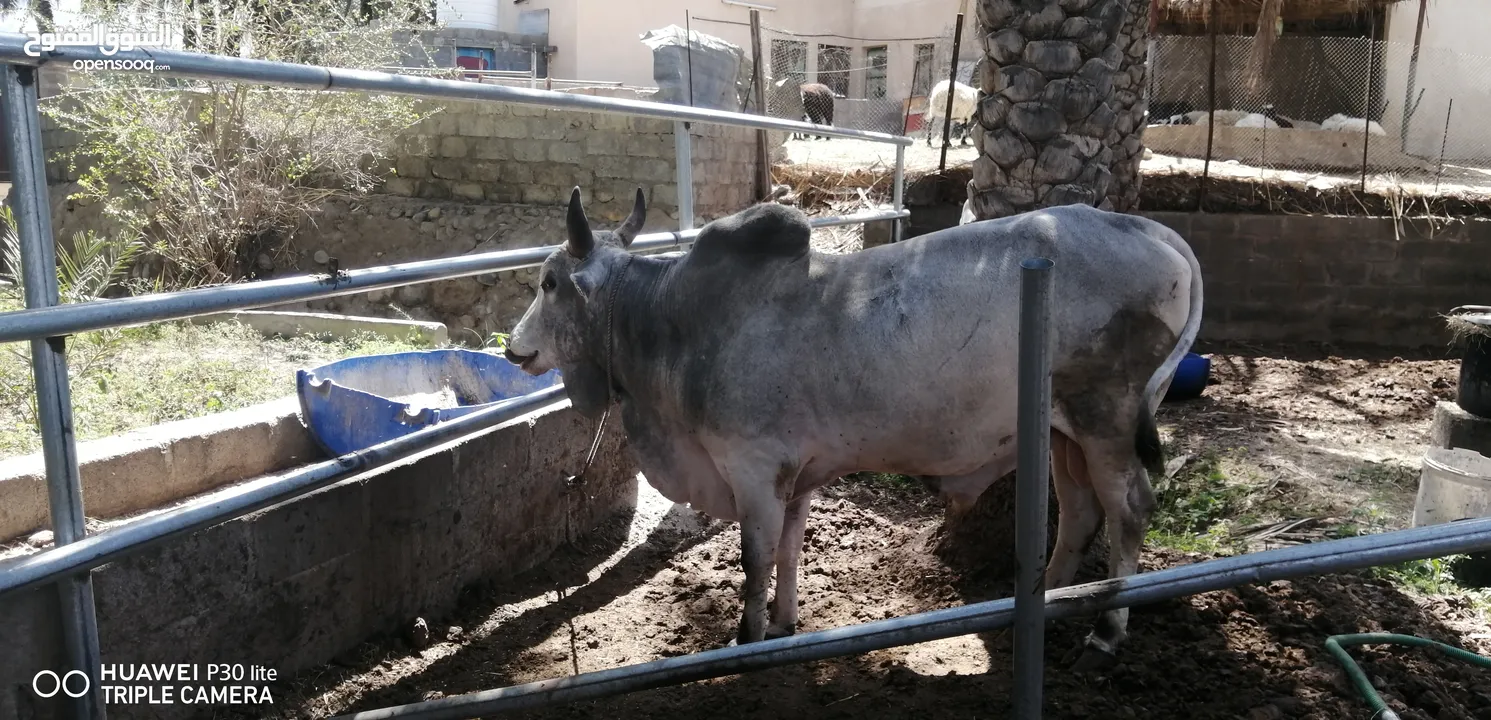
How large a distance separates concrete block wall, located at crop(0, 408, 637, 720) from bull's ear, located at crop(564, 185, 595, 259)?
0.85m

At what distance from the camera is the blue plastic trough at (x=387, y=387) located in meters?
4.45

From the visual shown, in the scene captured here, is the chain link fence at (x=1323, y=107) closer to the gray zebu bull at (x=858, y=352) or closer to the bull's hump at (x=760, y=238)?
the gray zebu bull at (x=858, y=352)

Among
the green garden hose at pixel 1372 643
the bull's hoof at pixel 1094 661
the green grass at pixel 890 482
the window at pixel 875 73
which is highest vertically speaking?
the window at pixel 875 73

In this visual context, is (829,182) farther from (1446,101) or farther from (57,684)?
(57,684)

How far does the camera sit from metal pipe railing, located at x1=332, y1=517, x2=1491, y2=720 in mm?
1965

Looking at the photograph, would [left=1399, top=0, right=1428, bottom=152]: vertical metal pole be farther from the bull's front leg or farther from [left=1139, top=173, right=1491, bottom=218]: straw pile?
the bull's front leg

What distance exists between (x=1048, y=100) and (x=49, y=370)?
4.56 metres

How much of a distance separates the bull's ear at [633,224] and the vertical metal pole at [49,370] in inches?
66.9

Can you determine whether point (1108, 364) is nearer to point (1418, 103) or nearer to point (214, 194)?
point (214, 194)

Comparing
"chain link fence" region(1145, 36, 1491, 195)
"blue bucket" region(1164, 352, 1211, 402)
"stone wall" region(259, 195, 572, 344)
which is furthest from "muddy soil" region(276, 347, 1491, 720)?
"chain link fence" region(1145, 36, 1491, 195)

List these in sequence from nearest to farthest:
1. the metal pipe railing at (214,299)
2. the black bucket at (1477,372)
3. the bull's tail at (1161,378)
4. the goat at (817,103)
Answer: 1. the metal pipe railing at (214,299)
2. the bull's tail at (1161,378)
3. the black bucket at (1477,372)
4. the goat at (817,103)

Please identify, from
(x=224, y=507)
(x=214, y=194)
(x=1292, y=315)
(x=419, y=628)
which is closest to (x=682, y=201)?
(x=419, y=628)

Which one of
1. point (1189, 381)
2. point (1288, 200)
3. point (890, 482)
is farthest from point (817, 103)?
point (890, 482)

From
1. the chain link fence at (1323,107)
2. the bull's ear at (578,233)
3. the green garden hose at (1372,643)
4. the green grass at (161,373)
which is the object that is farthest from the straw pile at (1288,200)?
the bull's ear at (578,233)
